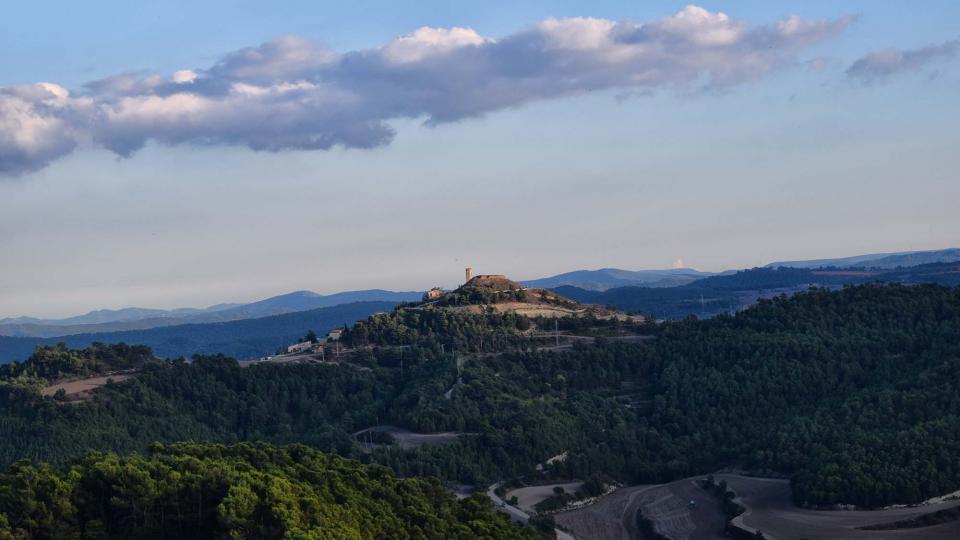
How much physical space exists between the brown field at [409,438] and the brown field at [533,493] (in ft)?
24.6

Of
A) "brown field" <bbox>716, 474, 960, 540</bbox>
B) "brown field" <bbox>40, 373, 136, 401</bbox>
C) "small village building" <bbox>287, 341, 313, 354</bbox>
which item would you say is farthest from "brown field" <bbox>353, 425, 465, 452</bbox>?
"small village building" <bbox>287, 341, 313, 354</bbox>

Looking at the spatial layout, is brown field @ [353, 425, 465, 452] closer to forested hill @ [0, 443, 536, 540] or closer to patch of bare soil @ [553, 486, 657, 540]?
patch of bare soil @ [553, 486, 657, 540]

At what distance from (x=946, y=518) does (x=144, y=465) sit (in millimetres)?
39566

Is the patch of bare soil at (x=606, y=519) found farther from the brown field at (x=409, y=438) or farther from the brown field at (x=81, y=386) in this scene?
the brown field at (x=81, y=386)

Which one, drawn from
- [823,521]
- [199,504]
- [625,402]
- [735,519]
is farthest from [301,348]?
[199,504]

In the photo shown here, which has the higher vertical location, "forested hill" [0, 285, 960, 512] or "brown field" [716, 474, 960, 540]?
"forested hill" [0, 285, 960, 512]

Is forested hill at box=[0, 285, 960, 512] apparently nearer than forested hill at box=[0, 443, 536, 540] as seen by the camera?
No

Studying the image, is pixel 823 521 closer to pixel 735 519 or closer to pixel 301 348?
pixel 735 519

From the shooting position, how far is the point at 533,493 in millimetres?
73375

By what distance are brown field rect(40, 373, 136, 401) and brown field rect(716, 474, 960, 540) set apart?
1834 inches

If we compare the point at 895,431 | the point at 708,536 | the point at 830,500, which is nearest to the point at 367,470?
the point at 708,536

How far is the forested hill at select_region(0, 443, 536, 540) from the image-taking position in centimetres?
3822

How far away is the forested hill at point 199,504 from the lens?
3822cm

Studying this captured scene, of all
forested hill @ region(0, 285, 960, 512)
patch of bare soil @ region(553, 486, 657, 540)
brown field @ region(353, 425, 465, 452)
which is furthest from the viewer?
brown field @ region(353, 425, 465, 452)
